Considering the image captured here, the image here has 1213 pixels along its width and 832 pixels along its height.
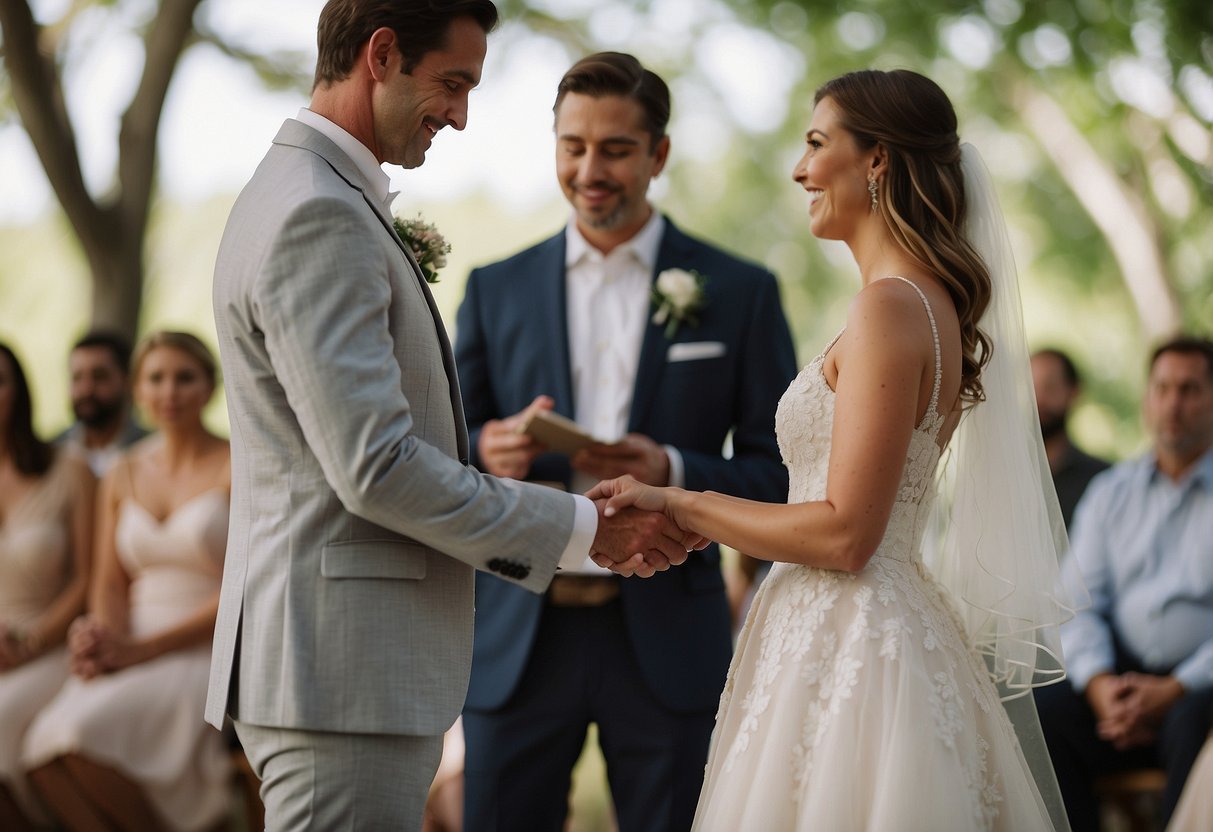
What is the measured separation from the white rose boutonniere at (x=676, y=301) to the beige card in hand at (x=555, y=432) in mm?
481

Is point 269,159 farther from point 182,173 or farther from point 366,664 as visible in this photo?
point 182,173

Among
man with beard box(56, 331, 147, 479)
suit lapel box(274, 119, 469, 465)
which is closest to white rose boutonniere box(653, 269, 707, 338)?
suit lapel box(274, 119, 469, 465)

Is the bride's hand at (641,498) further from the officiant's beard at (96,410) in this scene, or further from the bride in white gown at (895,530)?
the officiant's beard at (96,410)

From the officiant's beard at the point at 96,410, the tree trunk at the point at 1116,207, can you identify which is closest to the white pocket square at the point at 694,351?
the officiant's beard at the point at 96,410

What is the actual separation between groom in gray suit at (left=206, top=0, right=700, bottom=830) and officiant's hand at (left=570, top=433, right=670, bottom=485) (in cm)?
86

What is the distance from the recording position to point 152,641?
18.3 ft

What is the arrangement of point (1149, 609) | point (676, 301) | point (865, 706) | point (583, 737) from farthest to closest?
point (1149, 609) < point (676, 301) < point (583, 737) < point (865, 706)

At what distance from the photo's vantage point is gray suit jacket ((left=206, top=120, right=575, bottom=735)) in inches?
97.3

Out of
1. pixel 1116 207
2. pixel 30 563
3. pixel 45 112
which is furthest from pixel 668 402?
pixel 1116 207

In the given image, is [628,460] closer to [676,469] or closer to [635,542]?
[676,469]

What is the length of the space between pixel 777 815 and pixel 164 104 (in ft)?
19.8

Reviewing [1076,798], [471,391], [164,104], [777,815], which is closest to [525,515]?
[777,815]

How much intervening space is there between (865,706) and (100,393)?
200 inches

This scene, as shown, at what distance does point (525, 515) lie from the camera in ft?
8.73
